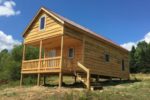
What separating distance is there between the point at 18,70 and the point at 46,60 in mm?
23080

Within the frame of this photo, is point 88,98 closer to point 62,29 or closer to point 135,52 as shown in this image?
point 62,29

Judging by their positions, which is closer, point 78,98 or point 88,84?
point 78,98

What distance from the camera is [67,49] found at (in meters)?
27.6

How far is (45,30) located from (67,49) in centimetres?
407

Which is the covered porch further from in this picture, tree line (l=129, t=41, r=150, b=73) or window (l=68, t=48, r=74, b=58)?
tree line (l=129, t=41, r=150, b=73)

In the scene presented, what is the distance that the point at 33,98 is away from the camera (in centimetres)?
1703

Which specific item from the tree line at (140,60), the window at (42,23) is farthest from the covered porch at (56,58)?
the tree line at (140,60)

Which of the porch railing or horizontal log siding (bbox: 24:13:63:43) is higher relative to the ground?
horizontal log siding (bbox: 24:13:63:43)

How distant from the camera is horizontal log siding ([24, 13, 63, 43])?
2302 centimetres

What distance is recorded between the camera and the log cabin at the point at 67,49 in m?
22.4

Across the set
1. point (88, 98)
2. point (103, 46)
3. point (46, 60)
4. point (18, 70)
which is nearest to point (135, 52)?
point (18, 70)

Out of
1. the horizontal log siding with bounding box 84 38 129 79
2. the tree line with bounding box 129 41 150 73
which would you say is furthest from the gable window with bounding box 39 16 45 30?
the tree line with bounding box 129 41 150 73

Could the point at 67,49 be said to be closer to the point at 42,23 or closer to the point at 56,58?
the point at 42,23

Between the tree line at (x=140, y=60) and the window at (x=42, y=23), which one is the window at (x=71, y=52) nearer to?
the window at (x=42, y=23)
